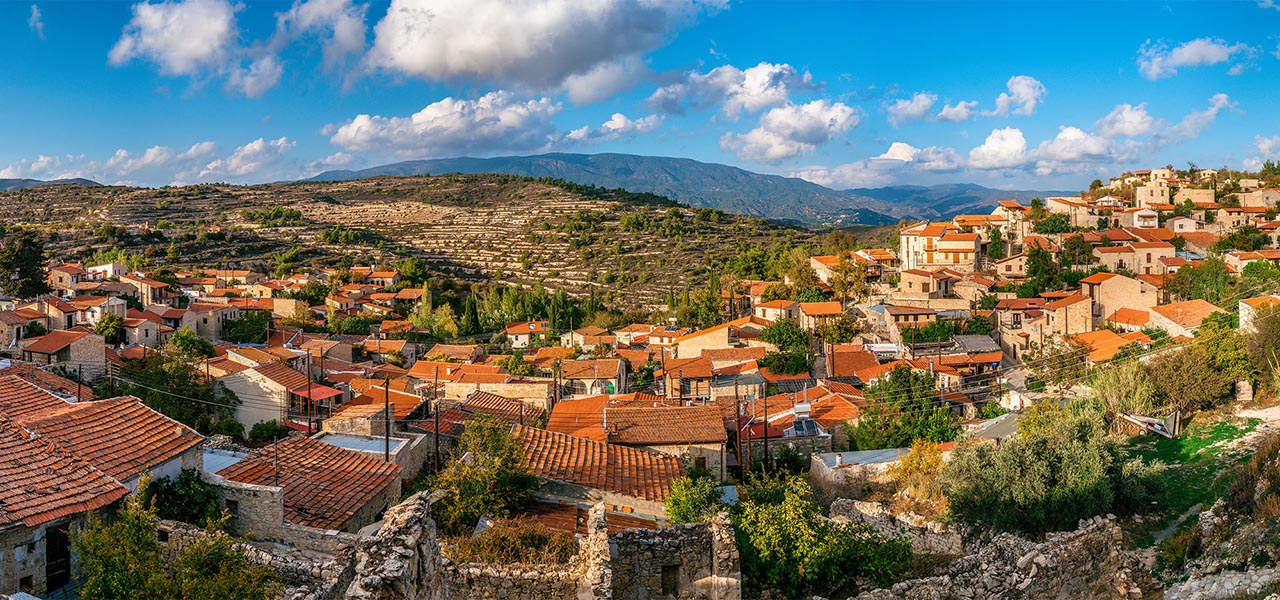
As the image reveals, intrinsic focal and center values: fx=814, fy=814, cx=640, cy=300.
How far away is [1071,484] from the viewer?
40.8 ft

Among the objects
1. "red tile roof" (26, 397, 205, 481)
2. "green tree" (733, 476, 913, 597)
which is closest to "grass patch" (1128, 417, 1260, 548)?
"green tree" (733, 476, 913, 597)

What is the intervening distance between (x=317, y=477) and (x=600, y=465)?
178 inches

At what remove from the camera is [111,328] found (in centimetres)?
3634

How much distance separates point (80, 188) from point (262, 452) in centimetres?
13009

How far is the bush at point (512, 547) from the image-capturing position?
7.93m

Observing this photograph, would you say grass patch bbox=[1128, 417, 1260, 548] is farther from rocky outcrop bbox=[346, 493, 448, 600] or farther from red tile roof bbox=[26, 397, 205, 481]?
red tile roof bbox=[26, 397, 205, 481]

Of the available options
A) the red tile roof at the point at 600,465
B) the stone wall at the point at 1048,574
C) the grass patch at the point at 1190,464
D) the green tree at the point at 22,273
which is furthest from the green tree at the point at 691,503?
the green tree at the point at 22,273

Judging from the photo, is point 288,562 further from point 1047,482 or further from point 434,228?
point 434,228

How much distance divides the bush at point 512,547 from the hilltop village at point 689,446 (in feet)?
0.13

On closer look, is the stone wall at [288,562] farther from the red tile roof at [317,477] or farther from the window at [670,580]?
the window at [670,580]

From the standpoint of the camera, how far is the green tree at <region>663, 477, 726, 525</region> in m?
10.9

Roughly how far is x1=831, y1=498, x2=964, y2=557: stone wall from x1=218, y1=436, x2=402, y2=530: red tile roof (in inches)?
289

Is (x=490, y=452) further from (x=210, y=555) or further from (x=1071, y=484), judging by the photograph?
(x=1071, y=484)

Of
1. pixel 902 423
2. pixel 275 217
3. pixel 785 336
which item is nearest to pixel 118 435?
pixel 902 423
